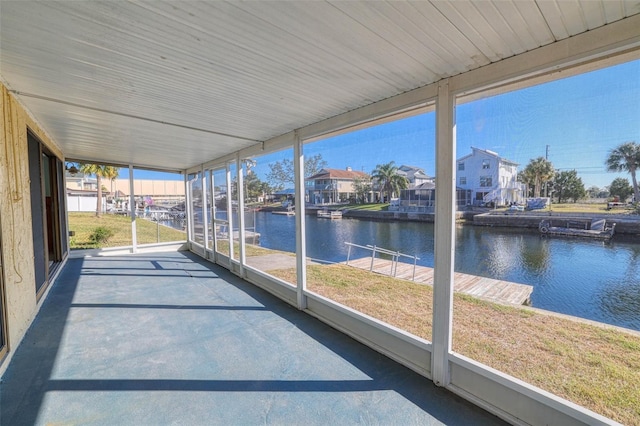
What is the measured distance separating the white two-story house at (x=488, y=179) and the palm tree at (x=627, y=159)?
0.45 metres

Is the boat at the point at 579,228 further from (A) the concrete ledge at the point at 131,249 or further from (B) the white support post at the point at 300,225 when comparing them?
(A) the concrete ledge at the point at 131,249

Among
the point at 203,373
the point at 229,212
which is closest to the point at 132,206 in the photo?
the point at 229,212

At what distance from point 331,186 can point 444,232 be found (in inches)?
71.7

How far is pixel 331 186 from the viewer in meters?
3.71

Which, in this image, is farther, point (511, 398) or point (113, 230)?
point (113, 230)

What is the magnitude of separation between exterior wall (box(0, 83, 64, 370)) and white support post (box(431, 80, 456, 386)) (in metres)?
3.55

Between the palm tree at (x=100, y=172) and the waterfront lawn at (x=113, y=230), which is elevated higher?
the palm tree at (x=100, y=172)

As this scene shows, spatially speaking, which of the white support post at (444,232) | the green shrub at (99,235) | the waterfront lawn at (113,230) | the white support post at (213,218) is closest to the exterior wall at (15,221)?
the white support post at (213,218)

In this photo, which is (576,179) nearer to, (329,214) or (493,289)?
(493,289)

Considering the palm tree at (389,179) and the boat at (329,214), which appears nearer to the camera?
the palm tree at (389,179)

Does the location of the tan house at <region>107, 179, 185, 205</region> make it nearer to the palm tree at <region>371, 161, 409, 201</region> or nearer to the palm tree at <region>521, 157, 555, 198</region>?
the palm tree at <region>371, 161, 409, 201</region>

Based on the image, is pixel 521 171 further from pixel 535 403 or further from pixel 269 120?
pixel 269 120

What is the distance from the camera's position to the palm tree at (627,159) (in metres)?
1.49

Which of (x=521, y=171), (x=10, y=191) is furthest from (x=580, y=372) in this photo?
(x=10, y=191)
